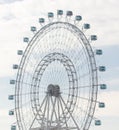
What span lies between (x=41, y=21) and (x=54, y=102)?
12.9 m

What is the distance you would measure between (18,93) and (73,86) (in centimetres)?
882

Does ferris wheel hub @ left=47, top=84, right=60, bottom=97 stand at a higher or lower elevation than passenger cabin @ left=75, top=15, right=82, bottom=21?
lower

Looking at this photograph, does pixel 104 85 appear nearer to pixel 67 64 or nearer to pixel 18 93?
pixel 67 64

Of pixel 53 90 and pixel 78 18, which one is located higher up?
pixel 78 18

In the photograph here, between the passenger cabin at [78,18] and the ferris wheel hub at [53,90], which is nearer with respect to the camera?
the passenger cabin at [78,18]

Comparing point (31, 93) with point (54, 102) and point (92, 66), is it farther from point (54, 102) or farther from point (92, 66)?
point (92, 66)

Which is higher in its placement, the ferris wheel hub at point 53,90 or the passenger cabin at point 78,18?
the passenger cabin at point 78,18

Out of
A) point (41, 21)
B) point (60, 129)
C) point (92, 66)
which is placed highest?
point (41, 21)

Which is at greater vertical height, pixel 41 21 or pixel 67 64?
pixel 41 21

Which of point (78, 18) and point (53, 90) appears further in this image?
point (53, 90)

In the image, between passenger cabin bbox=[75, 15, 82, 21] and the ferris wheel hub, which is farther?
the ferris wheel hub

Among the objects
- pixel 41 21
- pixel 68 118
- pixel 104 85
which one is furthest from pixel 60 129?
pixel 41 21

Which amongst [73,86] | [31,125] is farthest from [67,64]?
[31,125]

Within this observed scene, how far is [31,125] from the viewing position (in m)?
113
